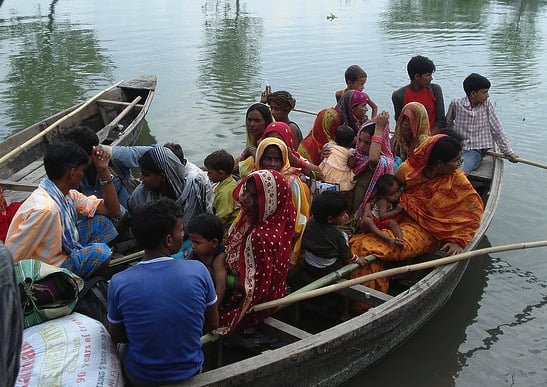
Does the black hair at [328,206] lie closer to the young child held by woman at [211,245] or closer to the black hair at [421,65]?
the young child held by woman at [211,245]

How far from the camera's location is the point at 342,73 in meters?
12.9

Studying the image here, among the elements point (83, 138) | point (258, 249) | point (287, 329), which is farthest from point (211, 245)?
point (83, 138)

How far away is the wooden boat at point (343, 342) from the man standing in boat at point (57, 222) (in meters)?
1.00

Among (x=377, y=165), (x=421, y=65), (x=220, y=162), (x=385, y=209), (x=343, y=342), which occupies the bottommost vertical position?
(x=343, y=342)

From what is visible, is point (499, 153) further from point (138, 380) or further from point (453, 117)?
point (138, 380)

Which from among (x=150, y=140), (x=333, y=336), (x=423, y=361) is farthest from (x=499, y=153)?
(x=150, y=140)

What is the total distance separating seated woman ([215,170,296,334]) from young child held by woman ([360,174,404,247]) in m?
1.03

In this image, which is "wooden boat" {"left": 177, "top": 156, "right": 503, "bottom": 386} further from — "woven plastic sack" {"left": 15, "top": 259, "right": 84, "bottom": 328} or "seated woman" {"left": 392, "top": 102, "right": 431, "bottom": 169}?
"seated woman" {"left": 392, "top": 102, "right": 431, "bottom": 169}

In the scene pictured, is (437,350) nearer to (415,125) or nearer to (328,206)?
(328,206)

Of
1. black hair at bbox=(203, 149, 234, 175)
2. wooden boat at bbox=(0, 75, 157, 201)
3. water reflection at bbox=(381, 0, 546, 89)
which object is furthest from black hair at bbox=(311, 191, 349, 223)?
water reflection at bbox=(381, 0, 546, 89)

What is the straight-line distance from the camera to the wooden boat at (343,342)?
2.74 m

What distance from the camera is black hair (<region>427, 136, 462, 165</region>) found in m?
3.82

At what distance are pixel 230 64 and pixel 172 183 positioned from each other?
35.2 feet

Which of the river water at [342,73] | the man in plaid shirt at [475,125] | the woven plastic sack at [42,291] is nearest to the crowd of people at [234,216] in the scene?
the man in plaid shirt at [475,125]
